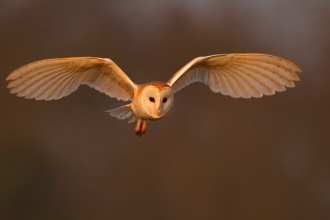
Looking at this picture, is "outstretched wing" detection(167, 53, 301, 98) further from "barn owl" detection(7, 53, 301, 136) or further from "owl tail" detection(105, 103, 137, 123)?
"owl tail" detection(105, 103, 137, 123)

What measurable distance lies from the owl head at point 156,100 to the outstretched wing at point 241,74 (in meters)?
0.19

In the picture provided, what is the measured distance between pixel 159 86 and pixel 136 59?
3.14 metres

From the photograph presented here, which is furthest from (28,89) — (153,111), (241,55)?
(241,55)

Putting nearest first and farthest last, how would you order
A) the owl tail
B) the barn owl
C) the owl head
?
the owl head
the barn owl
the owl tail

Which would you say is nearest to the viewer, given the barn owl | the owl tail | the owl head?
the owl head

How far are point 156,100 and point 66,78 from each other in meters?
0.57

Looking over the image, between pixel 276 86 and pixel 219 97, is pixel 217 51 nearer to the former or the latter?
pixel 219 97

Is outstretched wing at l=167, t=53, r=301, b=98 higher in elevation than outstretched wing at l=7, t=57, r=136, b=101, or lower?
higher

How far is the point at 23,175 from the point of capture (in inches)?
237

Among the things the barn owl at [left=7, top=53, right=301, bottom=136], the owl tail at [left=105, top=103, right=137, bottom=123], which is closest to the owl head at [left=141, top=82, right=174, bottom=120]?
the barn owl at [left=7, top=53, right=301, bottom=136]

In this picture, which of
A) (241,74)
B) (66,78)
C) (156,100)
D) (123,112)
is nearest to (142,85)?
(156,100)

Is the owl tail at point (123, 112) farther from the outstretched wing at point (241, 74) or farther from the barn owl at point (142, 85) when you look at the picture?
the outstretched wing at point (241, 74)

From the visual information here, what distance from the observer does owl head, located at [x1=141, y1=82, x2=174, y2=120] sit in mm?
2697

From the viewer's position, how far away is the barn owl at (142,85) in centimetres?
289
